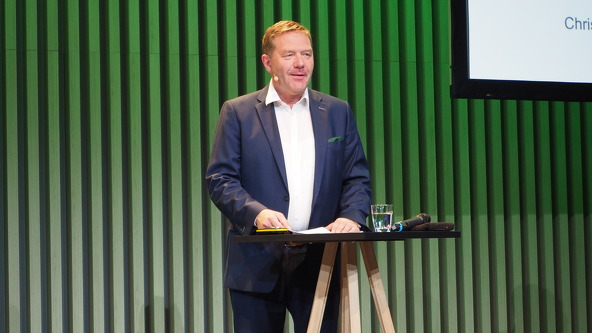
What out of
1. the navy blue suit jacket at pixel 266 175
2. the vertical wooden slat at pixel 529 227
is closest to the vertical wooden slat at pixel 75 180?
the navy blue suit jacket at pixel 266 175

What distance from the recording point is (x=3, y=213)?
438 cm

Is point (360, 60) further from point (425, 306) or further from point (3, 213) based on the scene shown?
point (3, 213)

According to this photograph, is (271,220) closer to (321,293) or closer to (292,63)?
(321,293)

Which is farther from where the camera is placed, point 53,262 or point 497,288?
point 497,288

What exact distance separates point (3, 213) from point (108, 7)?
47.2 inches

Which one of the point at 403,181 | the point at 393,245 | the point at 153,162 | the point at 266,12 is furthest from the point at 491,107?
the point at 153,162

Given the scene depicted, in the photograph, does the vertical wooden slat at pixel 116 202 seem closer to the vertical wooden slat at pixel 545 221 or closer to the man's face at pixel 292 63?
the man's face at pixel 292 63

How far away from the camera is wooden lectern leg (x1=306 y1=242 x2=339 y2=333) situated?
2703 mm

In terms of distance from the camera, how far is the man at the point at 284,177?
2889 millimetres

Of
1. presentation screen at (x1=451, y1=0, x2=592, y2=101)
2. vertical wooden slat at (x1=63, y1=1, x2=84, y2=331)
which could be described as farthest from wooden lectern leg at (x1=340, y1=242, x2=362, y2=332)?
vertical wooden slat at (x1=63, y1=1, x2=84, y2=331)

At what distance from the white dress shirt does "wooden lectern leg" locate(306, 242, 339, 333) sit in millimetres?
251

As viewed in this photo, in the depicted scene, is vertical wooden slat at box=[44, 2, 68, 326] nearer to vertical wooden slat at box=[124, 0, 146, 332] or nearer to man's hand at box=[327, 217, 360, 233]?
vertical wooden slat at box=[124, 0, 146, 332]

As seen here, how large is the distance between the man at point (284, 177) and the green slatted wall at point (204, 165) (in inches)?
63.7

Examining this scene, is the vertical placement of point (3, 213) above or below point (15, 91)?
below
